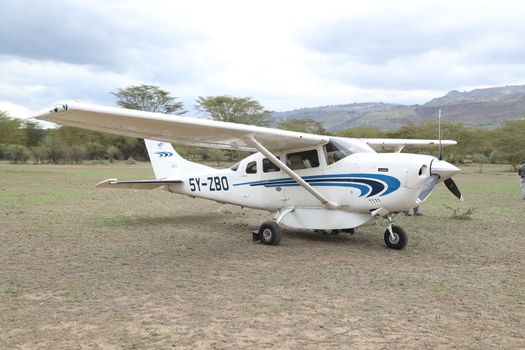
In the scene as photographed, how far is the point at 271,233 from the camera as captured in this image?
29.7 feet

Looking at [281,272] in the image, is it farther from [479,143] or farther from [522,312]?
[479,143]

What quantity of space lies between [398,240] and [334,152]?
7.08 ft

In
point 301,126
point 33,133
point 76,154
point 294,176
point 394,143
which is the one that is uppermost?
point 33,133

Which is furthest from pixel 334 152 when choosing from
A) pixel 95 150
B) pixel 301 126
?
pixel 95 150

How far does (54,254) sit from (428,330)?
6.25 meters

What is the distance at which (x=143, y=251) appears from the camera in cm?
823

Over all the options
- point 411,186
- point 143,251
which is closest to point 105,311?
point 143,251

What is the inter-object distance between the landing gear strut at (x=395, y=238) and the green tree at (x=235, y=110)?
2458 inches

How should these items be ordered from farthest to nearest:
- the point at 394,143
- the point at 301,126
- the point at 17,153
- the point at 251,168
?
the point at 301,126 → the point at 17,153 → the point at 394,143 → the point at 251,168

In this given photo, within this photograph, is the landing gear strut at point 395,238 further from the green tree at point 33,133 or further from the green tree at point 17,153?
the green tree at point 33,133

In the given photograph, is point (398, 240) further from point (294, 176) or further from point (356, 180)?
point (294, 176)

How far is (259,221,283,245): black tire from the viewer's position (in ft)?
29.5

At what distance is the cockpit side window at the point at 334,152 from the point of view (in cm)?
918

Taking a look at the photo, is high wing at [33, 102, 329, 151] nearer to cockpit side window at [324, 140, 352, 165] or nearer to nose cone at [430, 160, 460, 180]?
cockpit side window at [324, 140, 352, 165]
